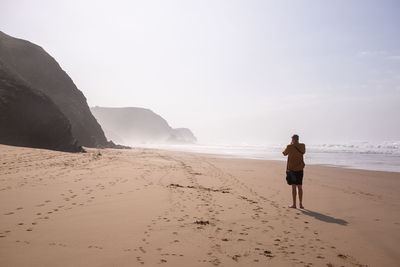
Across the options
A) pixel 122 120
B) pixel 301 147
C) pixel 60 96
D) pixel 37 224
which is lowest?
pixel 37 224

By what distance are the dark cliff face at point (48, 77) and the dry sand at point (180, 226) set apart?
87.9ft

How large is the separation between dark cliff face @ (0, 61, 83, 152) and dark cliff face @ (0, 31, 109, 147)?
30.4ft

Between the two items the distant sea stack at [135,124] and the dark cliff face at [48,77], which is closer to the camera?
the dark cliff face at [48,77]

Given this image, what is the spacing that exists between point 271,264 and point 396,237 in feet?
11.8

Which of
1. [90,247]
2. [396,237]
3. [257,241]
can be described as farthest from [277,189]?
[90,247]

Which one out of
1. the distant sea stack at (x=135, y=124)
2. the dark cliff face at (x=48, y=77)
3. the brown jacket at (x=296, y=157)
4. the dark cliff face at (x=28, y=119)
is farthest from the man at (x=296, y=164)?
the distant sea stack at (x=135, y=124)

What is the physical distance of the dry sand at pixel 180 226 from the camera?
11.6ft

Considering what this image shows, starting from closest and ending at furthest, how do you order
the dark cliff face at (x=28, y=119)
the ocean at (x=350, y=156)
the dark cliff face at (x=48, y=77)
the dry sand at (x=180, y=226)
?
the dry sand at (x=180, y=226), the dark cliff face at (x=28, y=119), the ocean at (x=350, y=156), the dark cliff face at (x=48, y=77)

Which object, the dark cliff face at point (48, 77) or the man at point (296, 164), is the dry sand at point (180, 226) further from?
the dark cliff face at point (48, 77)

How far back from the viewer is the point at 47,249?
11.4 feet

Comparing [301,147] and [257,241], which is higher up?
[301,147]

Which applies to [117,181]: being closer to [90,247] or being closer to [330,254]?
[90,247]

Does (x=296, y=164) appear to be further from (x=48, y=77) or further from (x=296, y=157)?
(x=48, y=77)

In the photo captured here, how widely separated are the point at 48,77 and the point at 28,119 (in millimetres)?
16704
